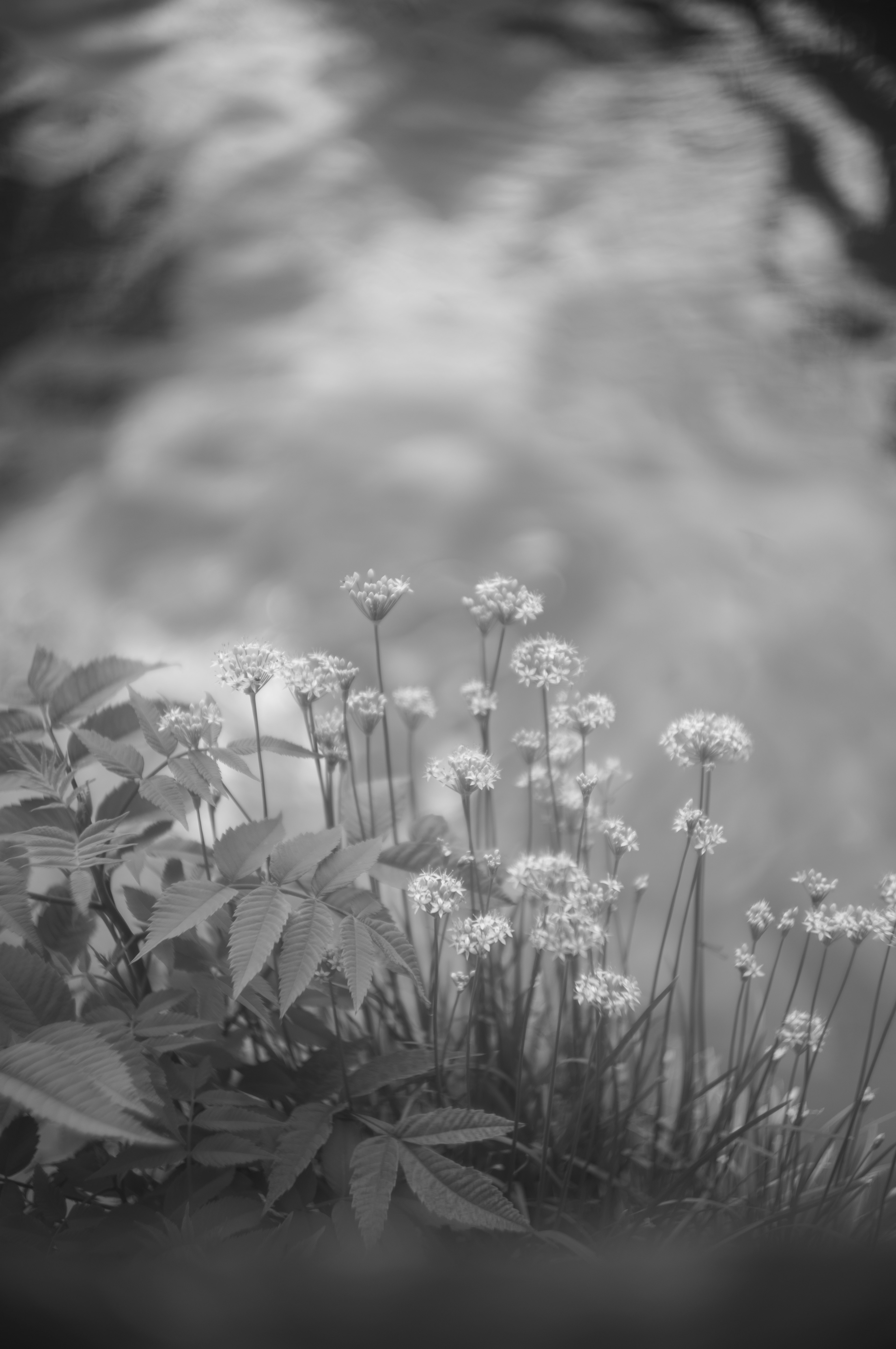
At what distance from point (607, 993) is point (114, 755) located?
33 cm

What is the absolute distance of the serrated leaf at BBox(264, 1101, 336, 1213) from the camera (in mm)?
522

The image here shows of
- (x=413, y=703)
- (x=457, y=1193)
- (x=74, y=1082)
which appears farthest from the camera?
(x=413, y=703)

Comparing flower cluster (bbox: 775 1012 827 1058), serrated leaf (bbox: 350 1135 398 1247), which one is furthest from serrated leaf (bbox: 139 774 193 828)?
flower cluster (bbox: 775 1012 827 1058)

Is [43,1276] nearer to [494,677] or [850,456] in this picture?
[494,677]

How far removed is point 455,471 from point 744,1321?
1.71 metres

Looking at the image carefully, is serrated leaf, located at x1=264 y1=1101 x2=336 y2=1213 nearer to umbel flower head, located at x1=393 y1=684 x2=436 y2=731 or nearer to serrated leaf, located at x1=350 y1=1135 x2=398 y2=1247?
serrated leaf, located at x1=350 y1=1135 x2=398 y2=1247

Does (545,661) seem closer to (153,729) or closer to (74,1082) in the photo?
(153,729)

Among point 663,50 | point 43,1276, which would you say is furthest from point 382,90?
point 43,1276

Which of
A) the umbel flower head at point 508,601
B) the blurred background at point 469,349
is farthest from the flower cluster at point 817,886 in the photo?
the blurred background at point 469,349

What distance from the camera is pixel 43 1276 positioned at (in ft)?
0.90

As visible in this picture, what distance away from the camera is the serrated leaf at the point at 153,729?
573mm

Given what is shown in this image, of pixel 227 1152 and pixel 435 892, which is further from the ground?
pixel 435 892

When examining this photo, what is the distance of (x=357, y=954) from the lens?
51 cm

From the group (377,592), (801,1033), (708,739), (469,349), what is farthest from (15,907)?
(469,349)
